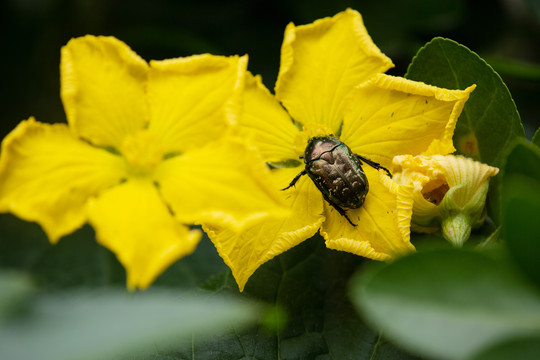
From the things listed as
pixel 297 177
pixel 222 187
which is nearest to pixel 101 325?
pixel 222 187

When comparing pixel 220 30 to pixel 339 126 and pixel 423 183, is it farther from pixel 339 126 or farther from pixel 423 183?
pixel 423 183

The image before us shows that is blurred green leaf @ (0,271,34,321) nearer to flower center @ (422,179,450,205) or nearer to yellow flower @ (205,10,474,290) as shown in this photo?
yellow flower @ (205,10,474,290)

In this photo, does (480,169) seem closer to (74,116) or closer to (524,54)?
(74,116)

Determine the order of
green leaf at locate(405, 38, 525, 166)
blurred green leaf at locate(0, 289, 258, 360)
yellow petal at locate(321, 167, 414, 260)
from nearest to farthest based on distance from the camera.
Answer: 1. blurred green leaf at locate(0, 289, 258, 360)
2. yellow petal at locate(321, 167, 414, 260)
3. green leaf at locate(405, 38, 525, 166)

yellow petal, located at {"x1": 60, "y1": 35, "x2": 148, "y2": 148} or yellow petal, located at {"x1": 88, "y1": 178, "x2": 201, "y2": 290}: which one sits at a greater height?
yellow petal, located at {"x1": 60, "y1": 35, "x2": 148, "y2": 148}

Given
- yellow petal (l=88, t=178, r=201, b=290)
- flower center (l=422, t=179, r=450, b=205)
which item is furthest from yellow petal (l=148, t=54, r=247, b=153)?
flower center (l=422, t=179, r=450, b=205)

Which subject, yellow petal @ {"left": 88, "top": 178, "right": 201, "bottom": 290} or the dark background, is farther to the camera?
the dark background

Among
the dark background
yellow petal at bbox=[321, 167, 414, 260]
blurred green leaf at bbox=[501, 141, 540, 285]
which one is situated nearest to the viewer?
blurred green leaf at bbox=[501, 141, 540, 285]
